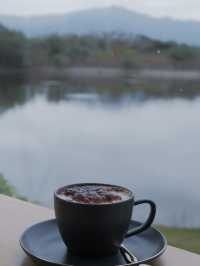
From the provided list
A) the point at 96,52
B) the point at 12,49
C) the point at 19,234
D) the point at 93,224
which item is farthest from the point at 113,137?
the point at 93,224

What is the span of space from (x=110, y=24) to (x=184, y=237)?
58 cm

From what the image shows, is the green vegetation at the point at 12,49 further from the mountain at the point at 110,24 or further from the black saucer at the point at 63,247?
the black saucer at the point at 63,247

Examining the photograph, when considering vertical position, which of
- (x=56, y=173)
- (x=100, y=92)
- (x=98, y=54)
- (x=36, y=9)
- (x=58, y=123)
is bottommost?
(x=56, y=173)

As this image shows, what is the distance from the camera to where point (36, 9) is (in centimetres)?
132

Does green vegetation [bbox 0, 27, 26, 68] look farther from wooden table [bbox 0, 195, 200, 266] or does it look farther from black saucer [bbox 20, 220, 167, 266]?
black saucer [bbox 20, 220, 167, 266]

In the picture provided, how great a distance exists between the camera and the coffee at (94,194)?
568mm

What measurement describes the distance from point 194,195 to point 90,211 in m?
0.72

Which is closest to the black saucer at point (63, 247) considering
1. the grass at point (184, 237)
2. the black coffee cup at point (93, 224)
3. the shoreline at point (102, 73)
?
the black coffee cup at point (93, 224)

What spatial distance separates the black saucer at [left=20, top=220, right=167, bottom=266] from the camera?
0.57m

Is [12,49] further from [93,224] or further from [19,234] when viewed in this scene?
[93,224]

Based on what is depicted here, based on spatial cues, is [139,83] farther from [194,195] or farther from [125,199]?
[125,199]

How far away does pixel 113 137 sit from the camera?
1288mm

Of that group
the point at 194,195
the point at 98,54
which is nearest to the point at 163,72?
the point at 98,54

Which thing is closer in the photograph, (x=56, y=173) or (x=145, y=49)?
(x=145, y=49)
